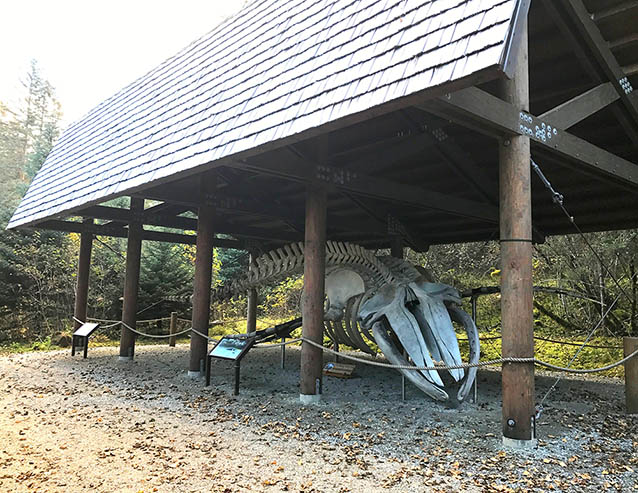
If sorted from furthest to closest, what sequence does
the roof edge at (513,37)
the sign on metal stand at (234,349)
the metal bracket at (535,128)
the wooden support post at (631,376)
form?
the sign on metal stand at (234,349) < the wooden support post at (631,376) < the metal bracket at (535,128) < the roof edge at (513,37)

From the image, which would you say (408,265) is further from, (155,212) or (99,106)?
(99,106)

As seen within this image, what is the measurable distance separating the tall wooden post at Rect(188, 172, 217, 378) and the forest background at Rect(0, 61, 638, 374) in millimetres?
3112

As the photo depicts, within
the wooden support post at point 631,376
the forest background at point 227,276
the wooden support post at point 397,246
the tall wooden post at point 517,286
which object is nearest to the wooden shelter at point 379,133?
the tall wooden post at point 517,286

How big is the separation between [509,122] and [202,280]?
18.7 ft

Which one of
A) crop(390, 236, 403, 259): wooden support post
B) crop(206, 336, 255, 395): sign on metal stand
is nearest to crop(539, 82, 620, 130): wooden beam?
crop(206, 336, 255, 395): sign on metal stand

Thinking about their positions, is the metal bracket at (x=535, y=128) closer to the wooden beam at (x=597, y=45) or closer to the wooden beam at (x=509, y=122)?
the wooden beam at (x=509, y=122)

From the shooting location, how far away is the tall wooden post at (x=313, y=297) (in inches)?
244

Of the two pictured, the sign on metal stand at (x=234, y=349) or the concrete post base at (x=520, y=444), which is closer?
the concrete post base at (x=520, y=444)

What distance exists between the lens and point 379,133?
728cm

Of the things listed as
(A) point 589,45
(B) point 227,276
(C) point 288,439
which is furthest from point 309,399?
(B) point 227,276

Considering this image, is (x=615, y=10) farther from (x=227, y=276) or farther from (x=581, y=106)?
(x=227, y=276)

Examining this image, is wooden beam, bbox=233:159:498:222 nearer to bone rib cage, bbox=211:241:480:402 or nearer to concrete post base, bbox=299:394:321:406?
bone rib cage, bbox=211:241:480:402

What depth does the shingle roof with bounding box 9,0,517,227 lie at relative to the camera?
3570mm

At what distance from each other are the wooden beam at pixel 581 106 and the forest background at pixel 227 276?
19.2 ft
